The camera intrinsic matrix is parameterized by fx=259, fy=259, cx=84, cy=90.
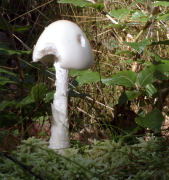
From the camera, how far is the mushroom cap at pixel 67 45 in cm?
108

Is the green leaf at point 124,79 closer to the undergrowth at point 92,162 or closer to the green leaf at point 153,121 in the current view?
the green leaf at point 153,121

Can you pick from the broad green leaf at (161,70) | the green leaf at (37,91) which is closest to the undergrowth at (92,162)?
the green leaf at (37,91)

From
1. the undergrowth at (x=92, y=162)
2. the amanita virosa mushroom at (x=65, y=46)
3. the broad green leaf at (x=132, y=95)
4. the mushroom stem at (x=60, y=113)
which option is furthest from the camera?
the broad green leaf at (x=132, y=95)

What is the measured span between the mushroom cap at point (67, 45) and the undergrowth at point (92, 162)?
1.25 feet

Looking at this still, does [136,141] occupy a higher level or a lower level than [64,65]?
lower

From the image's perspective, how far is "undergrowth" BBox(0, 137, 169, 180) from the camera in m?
0.98

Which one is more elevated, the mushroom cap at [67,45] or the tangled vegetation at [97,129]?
the mushroom cap at [67,45]

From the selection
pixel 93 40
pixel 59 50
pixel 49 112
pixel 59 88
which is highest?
pixel 93 40

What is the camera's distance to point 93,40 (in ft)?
7.94

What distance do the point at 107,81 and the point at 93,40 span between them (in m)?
1.14

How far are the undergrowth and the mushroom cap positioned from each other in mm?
379

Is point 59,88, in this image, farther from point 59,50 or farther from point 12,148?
point 12,148

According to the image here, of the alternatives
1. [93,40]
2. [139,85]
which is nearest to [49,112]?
[139,85]

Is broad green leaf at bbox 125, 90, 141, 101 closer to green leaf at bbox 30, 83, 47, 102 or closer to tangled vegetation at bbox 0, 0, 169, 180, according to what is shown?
tangled vegetation at bbox 0, 0, 169, 180
